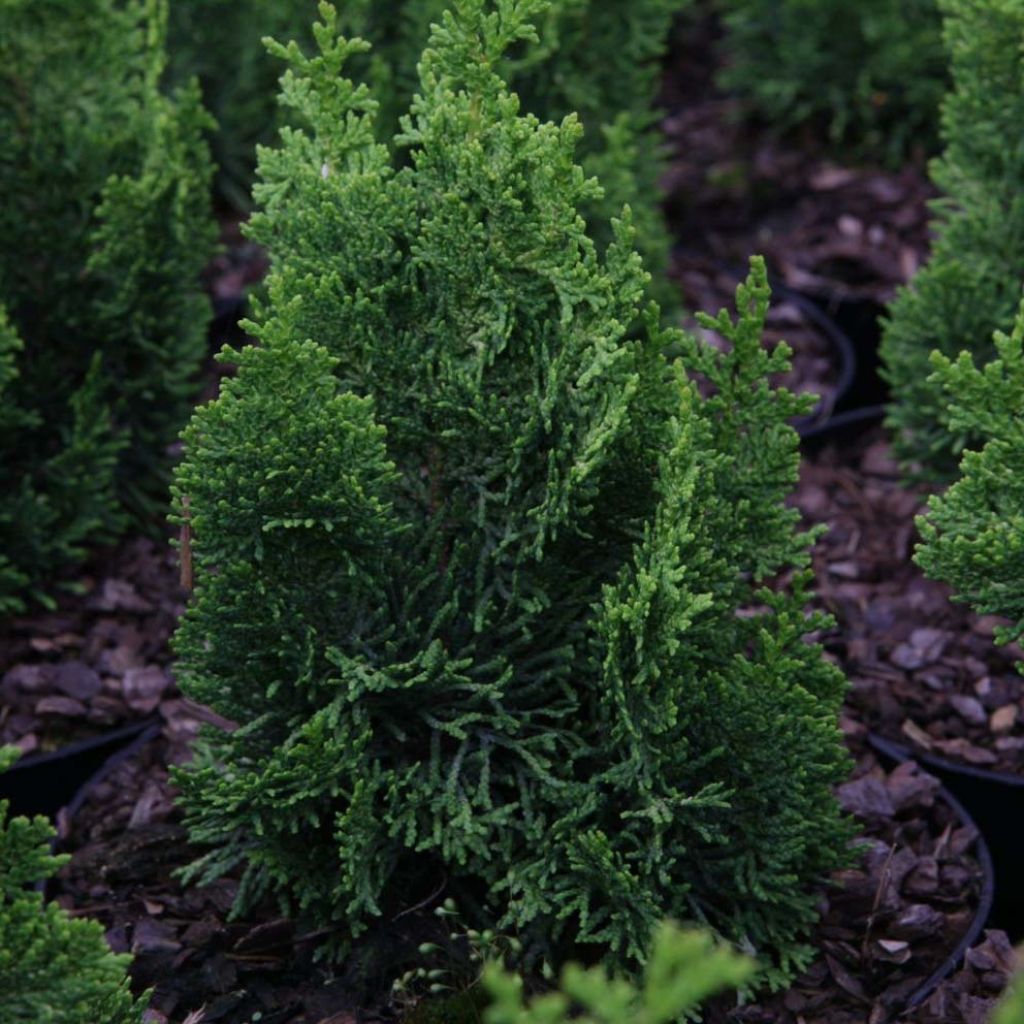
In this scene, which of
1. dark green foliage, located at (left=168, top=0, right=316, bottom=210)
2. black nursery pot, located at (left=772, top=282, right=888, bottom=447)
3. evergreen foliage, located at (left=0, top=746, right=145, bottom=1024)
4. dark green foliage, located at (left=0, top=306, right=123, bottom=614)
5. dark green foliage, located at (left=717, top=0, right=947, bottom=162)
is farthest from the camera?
dark green foliage, located at (left=717, top=0, right=947, bottom=162)

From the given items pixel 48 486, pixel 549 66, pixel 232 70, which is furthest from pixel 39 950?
pixel 232 70

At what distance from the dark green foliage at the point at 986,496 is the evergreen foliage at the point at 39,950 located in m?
1.71

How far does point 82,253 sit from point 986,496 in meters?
2.70

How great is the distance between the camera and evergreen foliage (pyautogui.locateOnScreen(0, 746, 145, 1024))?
251 cm

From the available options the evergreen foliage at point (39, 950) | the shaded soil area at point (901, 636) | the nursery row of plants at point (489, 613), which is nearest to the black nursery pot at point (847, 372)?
the shaded soil area at point (901, 636)

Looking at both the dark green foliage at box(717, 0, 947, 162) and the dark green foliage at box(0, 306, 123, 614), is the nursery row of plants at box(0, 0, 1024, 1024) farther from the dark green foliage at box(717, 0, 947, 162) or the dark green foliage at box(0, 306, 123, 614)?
the dark green foliage at box(717, 0, 947, 162)

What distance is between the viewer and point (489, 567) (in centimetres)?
312

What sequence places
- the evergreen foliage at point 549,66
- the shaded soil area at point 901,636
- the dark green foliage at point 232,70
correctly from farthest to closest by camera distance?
the dark green foliage at point 232,70
the evergreen foliage at point 549,66
the shaded soil area at point 901,636

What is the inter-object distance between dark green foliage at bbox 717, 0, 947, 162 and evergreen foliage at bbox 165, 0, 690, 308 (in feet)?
4.27

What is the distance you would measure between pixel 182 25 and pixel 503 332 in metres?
3.37

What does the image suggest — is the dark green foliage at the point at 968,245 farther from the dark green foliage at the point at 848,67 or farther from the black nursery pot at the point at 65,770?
the black nursery pot at the point at 65,770

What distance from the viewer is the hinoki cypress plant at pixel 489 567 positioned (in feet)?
9.27

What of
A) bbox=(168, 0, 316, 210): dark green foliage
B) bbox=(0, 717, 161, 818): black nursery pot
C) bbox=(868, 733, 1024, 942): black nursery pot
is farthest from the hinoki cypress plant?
bbox=(168, 0, 316, 210): dark green foliage

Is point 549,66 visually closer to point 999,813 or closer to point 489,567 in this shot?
point 489,567
